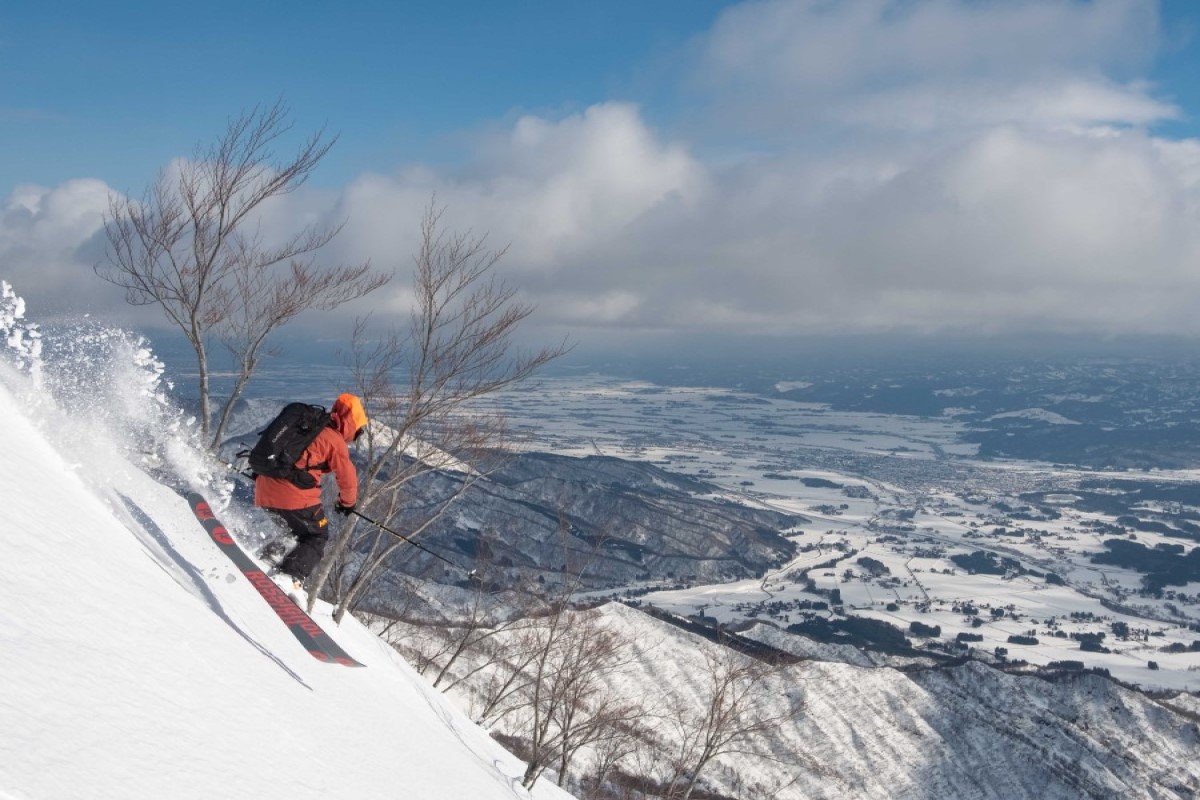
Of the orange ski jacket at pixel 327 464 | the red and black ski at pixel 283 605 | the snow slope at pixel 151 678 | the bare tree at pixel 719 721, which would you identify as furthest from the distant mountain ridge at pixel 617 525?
the snow slope at pixel 151 678

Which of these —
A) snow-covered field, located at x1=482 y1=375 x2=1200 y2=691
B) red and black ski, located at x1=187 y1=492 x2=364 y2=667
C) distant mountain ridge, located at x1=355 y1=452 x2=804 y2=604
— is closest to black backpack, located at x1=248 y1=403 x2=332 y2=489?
red and black ski, located at x1=187 y1=492 x2=364 y2=667

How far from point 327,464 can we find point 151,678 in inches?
176

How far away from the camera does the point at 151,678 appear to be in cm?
388

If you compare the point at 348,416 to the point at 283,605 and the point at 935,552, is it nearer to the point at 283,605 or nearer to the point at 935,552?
the point at 283,605

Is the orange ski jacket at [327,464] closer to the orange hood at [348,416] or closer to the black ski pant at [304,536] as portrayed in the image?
the orange hood at [348,416]

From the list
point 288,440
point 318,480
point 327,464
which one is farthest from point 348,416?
point 318,480

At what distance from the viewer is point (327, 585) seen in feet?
52.1

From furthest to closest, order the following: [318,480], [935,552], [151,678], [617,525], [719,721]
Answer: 1. [935,552]
2. [617,525]
3. [719,721]
4. [318,480]
5. [151,678]

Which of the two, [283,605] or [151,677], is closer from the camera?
[151,677]

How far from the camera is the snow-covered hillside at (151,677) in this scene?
297 cm

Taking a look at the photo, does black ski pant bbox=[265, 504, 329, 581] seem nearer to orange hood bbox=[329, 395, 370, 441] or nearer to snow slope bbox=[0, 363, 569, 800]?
snow slope bbox=[0, 363, 569, 800]

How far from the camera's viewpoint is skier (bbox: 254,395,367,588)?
8.12m

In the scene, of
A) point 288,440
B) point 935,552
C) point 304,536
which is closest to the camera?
point 288,440

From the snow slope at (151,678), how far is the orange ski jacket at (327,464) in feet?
2.90
